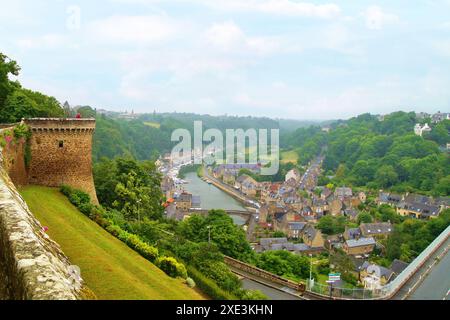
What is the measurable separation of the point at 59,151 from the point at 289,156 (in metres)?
113

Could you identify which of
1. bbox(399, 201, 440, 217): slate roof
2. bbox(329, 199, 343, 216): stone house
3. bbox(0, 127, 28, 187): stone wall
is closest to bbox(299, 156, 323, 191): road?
bbox(329, 199, 343, 216): stone house

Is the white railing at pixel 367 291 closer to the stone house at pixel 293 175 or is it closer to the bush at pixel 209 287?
the bush at pixel 209 287

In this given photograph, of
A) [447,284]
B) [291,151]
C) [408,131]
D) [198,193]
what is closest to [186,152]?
[291,151]

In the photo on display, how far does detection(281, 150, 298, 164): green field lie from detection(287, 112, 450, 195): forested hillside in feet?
7.31

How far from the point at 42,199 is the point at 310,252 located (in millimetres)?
31628

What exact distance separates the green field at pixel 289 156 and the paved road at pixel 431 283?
89772 mm

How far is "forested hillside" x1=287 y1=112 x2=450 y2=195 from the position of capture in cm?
7481

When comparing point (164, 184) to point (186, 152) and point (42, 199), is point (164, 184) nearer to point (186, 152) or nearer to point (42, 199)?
point (186, 152)

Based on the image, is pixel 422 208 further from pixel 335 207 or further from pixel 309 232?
pixel 309 232

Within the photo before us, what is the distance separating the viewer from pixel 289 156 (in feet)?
419

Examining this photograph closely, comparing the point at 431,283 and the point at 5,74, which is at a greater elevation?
the point at 5,74

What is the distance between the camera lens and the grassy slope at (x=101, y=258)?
970cm

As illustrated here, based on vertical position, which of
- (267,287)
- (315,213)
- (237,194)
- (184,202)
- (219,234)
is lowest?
(315,213)

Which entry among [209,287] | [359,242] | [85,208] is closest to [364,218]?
[359,242]
